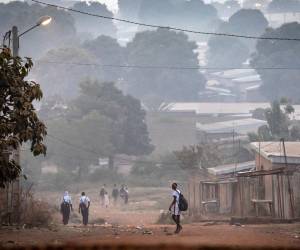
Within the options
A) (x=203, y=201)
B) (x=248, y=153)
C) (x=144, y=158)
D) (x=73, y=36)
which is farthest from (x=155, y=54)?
(x=203, y=201)

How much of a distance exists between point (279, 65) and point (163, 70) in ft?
49.5

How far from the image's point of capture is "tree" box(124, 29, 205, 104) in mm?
81188

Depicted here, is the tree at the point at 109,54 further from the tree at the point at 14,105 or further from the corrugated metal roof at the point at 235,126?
the tree at the point at 14,105

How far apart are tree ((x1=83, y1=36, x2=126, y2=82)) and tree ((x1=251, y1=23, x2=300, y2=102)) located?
18.3m

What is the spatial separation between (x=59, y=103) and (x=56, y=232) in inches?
1722

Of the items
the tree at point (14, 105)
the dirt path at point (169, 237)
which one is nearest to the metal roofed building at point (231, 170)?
the dirt path at point (169, 237)

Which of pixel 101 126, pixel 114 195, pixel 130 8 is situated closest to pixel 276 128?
pixel 101 126

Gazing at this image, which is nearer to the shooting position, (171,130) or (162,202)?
(162,202)

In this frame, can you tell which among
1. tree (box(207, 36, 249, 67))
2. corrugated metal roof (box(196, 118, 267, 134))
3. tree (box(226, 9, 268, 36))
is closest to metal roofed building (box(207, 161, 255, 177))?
corrugated metal roof (box(196, 118, 267, 134))

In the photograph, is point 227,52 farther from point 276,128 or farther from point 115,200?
point 115,200

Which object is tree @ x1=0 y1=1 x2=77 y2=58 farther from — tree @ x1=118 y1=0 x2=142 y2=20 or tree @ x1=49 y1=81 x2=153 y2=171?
tree @ x1=118 y1=0 x2=142 y2=20

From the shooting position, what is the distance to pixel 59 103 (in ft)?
191

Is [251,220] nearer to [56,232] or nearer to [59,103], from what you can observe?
[56,232]

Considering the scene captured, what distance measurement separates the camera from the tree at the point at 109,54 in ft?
279
